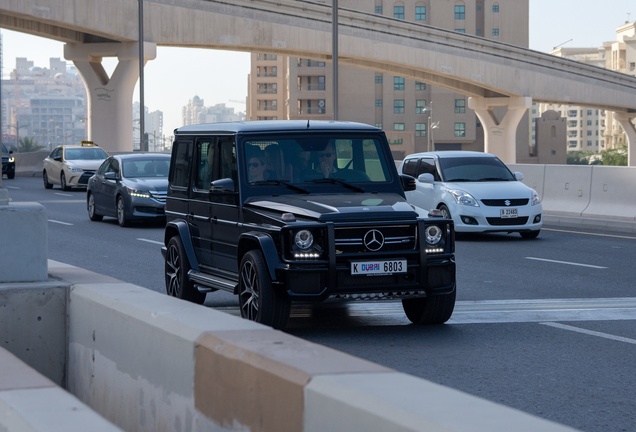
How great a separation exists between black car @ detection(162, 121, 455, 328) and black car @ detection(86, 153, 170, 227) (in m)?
10.2

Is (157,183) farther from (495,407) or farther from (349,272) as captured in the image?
(495,407)

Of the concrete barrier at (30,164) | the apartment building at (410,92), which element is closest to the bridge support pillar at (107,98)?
the concrete barrier at (30,164)

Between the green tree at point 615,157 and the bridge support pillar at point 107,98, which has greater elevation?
the bridge support pillar at point 107,98

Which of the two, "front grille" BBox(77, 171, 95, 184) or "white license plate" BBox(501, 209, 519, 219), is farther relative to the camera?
"front grille" BBox(77, 171, 95, 184)

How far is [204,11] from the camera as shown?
50156 millimetres

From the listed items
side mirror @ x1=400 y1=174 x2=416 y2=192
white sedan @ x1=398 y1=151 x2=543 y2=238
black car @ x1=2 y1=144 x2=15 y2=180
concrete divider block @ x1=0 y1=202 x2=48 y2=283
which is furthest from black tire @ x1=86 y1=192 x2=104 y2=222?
black car @ x1=2 y1=144 x2=15 y2=180

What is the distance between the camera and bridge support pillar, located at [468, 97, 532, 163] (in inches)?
2849

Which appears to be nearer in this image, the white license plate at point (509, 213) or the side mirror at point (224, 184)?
the side mirror at point (224, 184)

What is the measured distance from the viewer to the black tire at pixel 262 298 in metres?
7.62

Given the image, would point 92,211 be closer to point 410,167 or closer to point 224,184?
point 410,167

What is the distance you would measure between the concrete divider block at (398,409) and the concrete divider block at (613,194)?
60.3 feet

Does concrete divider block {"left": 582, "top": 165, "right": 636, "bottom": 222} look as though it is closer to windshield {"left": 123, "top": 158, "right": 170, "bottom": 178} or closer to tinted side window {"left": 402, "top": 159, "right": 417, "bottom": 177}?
tinted side window {"left": 402, "top": 159, "right": 417, "bottom": 177}

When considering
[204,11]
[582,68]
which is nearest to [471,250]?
[204,11]

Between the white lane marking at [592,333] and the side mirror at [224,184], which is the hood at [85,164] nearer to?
the side mirror at [224,184]
